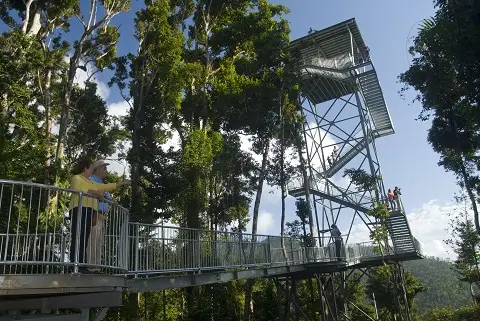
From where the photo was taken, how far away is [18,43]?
1329cm

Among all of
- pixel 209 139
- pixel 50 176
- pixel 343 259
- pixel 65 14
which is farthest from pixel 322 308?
pixel 65 14

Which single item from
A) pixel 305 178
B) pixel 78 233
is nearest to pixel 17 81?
pixel 78 233

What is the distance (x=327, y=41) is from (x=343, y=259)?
12.5m

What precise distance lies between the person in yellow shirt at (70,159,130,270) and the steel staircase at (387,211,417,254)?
17.0 m

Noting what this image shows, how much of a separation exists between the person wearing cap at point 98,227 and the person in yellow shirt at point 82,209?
7 centimetres

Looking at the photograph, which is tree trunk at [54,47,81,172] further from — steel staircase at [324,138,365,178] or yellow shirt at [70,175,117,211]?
steel staircase at [324,138,365,178]

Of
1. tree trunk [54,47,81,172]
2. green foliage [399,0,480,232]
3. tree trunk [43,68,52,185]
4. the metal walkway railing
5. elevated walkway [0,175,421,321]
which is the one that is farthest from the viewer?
tree trunk [54,47,81,172]

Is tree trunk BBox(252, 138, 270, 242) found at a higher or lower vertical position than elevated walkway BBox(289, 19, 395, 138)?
lower

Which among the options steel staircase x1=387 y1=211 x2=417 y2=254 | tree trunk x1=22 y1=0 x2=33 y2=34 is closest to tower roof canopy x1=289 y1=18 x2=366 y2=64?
steel staircase x1=387 y1=211 x2=417 y2=254

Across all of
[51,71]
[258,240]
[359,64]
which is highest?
[359,64]

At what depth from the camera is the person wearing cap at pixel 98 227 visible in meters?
4.71

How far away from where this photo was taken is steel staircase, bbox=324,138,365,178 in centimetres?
2183

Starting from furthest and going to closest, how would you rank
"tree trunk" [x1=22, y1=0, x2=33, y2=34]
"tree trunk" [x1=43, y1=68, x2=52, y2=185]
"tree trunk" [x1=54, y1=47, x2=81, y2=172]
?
"tree trunk" [x1=54, y1=47, x2=81, y2=172] < "tree trunk" [x1=22, y1=0, x2=33, y2=34] < "tree trunk" [x1=43, y1=68, x2=52, y2=185]

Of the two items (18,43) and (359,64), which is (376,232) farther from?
(18,43)
